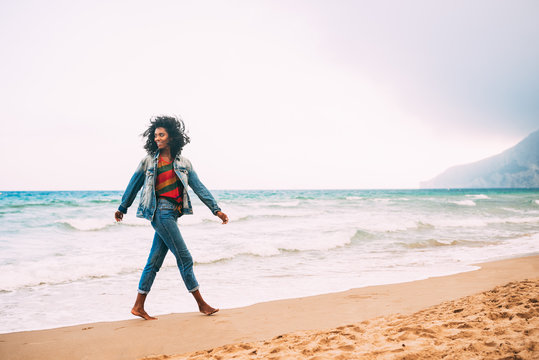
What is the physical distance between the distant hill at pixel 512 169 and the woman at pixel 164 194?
560 feet

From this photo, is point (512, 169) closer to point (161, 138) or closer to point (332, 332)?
point (332, 332)

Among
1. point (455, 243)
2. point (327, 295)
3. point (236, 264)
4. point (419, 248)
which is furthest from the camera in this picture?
point (455, 243)

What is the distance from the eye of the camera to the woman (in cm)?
390

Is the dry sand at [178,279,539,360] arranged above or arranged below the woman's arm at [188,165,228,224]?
below

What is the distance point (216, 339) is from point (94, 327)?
149cm

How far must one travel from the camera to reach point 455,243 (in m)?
11.0

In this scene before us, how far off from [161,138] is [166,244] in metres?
1.21

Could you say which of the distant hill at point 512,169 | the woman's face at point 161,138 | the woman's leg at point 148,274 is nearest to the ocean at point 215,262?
the woman's leg at point 148,274

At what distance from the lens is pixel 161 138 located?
4059 millimetres

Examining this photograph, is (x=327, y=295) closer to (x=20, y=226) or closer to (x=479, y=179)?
(x=20, y=226)

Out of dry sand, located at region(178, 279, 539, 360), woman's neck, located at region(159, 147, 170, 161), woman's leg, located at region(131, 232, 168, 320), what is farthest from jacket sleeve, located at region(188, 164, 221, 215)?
dry sand, located at region(178, 279, 539, 360)

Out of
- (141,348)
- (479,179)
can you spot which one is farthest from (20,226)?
(479,179)

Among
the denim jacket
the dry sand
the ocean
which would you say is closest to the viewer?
the dry sand

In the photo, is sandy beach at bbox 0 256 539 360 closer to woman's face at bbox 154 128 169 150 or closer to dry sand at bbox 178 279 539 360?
dry sand at bbox 178 279 539 360
